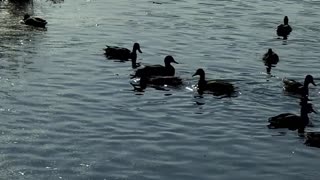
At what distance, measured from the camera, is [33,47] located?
3812 centimetres

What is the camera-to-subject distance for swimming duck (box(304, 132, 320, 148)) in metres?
23.2

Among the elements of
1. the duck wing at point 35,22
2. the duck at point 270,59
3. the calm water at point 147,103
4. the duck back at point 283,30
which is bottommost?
the calm water at point 147,103

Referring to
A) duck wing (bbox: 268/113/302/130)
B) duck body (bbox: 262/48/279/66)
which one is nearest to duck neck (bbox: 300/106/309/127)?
duck wing (bbox: 268/113/302/130)

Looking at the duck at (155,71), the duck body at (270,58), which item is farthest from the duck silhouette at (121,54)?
the duck body at (270,58)

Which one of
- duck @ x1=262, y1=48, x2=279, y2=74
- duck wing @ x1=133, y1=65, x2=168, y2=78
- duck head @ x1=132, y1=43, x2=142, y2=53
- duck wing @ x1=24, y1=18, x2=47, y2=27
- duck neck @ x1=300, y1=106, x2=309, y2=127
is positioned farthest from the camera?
duck wing @ x1=24, y1=18, x2=47, y2=27

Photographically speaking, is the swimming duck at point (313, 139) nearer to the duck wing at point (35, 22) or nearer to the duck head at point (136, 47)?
the duck head at point (136, 47)

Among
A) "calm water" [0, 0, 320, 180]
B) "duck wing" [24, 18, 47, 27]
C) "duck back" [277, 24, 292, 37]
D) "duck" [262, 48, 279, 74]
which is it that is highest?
"duck back" [277, 24, 292, 37]

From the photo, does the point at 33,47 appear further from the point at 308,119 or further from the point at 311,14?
the point at 311,14

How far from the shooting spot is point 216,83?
29859 mm

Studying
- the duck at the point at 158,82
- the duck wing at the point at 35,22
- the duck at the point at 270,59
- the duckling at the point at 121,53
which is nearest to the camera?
the duck at the point at 158,82

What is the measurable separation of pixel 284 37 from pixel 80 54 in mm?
13943

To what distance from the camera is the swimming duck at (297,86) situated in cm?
2980

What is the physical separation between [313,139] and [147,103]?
7478mm

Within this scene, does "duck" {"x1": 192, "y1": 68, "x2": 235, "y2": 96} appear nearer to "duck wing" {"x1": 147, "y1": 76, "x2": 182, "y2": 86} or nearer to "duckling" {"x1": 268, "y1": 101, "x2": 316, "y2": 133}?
"duck wing" {"x1": 147, "y1": 76, "x2": 182, "y2": 86}
